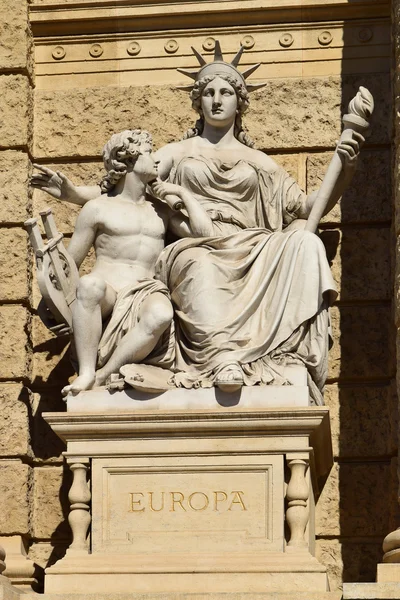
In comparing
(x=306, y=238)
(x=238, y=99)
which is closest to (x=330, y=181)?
(x=306, y=238)

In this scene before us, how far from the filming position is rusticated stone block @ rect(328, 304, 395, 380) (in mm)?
11883

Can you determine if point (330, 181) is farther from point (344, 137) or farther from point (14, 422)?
point (14, 422)

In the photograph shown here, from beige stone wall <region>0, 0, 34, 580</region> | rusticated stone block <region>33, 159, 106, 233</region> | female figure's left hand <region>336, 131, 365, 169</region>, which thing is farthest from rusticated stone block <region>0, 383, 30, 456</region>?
female figure's left hand <region>336, 131, 365, 169</region>

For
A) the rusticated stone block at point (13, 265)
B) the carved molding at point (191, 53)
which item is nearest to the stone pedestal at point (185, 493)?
the rusticated stone block at point (13, 265)

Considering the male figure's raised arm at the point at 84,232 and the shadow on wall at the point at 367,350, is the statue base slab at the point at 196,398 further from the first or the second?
the shadow on wall at the point at 367,350

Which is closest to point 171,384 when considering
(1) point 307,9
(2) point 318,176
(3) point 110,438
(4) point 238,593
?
(3) point 110,438

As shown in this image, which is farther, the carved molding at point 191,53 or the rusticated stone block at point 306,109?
the carved molding at point 191,53

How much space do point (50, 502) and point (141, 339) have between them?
5.58 feet

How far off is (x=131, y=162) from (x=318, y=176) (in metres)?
1.59

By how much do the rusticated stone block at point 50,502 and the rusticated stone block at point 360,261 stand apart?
2179 mm

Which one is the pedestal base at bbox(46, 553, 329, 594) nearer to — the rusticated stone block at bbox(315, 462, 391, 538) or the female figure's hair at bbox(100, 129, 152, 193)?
the rusticated stone block at bbox(315, 462, 391, 538)

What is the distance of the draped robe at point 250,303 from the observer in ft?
34.9

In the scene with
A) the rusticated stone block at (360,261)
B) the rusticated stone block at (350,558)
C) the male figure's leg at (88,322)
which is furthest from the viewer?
the rusticated stone block at (360,261)

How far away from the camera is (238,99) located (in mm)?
11617
